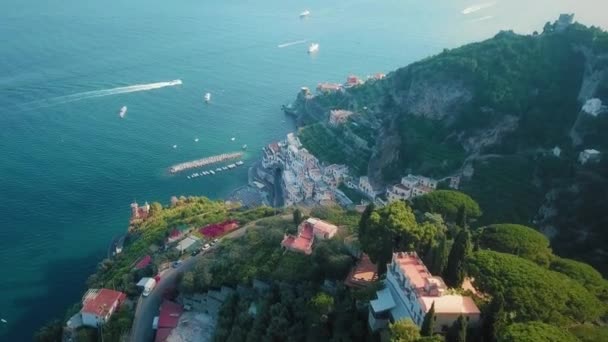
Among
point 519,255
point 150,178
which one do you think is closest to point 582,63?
point 519,255

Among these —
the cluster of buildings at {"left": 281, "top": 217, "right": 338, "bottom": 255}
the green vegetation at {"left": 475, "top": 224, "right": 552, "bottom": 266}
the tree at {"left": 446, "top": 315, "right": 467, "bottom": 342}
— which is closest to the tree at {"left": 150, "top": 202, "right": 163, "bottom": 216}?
the cluster of buildings at {"left": 281, "top": 217, "right": 338, "bottom": 255}

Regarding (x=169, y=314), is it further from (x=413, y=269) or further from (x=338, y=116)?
(x=338, y=116)

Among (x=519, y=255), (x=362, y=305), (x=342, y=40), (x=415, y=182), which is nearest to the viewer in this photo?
(x=362, y=305)

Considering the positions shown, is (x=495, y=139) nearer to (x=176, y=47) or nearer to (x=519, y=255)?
(x=519, y=255)

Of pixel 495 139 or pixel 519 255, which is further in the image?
pixel 495 139

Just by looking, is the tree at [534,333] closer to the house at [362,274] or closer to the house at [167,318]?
the house at [362,274]

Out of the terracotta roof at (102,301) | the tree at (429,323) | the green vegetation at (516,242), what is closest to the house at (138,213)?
the terracotta roof at (102,301)
